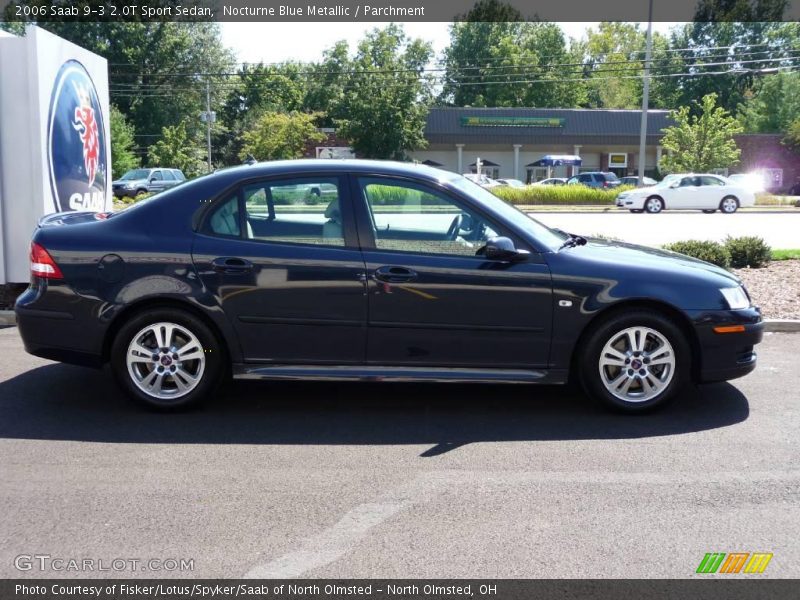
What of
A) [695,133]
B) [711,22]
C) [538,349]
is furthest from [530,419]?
A: [711,22]

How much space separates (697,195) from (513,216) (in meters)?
28.2

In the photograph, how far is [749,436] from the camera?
17.3ft

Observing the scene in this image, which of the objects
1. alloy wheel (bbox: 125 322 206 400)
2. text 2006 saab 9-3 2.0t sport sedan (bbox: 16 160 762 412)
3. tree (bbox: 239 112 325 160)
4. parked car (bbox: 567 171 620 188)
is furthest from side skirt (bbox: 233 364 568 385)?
tree (bbox: 239 112 325 160)

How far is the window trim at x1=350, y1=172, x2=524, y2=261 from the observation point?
18.2 ft

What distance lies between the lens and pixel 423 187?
568 cm

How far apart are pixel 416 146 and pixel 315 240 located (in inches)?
1998

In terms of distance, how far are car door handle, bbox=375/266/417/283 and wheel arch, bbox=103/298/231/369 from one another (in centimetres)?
113

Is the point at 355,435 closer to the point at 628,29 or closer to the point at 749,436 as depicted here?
the point at 749,436

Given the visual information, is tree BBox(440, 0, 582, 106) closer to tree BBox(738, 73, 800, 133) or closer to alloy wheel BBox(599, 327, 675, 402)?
tree BBox(738, 73, 800, 133)

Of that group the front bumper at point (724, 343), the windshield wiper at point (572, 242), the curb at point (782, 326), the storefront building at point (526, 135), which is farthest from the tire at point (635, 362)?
the storefront building at point (526, 135)

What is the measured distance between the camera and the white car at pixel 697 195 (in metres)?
31.6

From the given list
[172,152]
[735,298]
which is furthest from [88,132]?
[172,152]

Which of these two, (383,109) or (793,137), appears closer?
(383,109)

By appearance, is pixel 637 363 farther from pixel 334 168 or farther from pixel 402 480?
pixel 334 168
